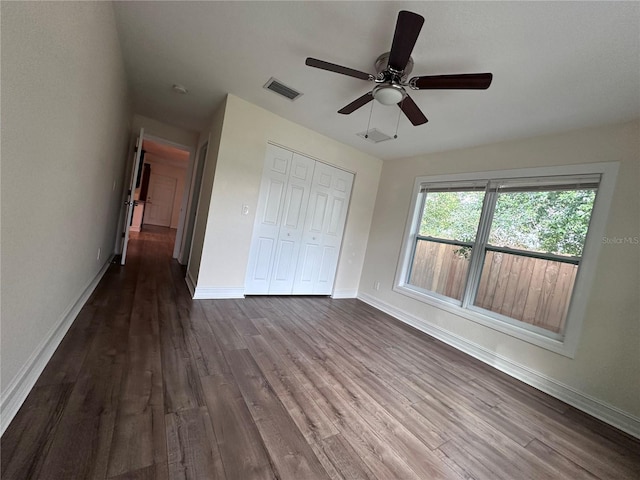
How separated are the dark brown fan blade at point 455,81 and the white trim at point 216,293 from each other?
9.76 feet

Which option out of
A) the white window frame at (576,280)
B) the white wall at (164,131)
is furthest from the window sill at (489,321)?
the white wall at (164,131)

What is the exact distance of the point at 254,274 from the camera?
144 inches

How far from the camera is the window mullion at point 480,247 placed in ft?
10.2

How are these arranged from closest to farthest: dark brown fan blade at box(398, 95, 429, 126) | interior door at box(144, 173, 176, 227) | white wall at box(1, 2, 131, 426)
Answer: white wall at box(1, 2, 131, 426)
dark brown fan blade at box(398, 95, 429, 126)
interior door at box(144, 173, 176, 227)

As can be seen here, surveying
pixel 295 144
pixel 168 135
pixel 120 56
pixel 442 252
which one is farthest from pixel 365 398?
pixel 168 135

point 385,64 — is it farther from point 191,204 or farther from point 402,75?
point 191,204

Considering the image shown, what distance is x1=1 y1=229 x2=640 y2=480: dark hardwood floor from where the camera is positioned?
1.17 metres

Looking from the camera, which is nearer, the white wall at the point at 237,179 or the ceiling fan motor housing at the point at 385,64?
the ceiling fan motor housing at the point at 385,64

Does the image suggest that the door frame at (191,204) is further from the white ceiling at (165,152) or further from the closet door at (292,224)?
the white ceiling at (165,152)

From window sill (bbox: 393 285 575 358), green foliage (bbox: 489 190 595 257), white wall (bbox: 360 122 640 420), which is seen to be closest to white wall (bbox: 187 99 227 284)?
window sill (bbox: 393 285 575 358)

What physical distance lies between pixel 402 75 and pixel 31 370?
278 cm

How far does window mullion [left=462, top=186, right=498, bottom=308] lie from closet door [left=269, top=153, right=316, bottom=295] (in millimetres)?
2297

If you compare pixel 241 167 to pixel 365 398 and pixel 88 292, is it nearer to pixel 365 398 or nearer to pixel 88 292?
pixel 88 292

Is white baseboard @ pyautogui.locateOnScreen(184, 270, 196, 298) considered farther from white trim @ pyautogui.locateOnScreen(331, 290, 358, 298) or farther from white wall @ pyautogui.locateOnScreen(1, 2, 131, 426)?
white trim @ pyautogui.locateOnScreen(331, 290, 358, 298)
